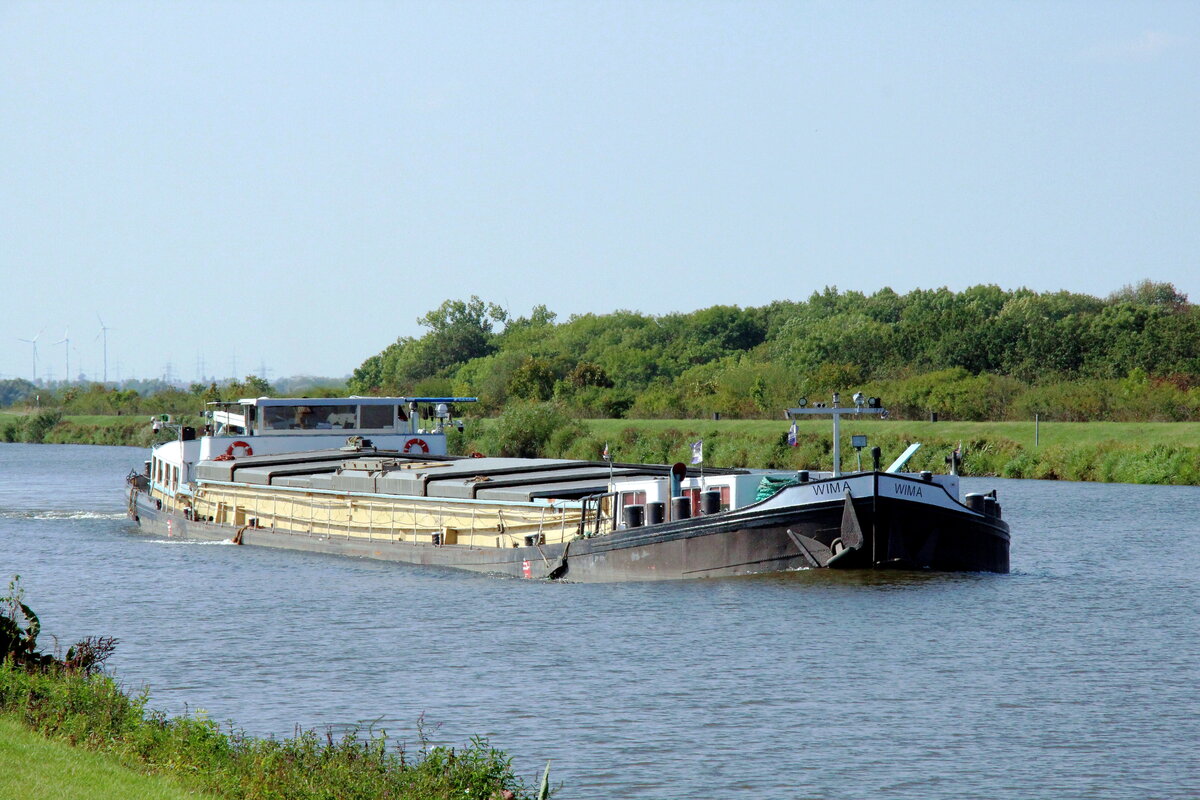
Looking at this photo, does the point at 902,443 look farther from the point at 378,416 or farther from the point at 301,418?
the point at 301,418

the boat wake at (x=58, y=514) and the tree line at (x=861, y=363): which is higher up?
the tree line at (x=861, y=363)

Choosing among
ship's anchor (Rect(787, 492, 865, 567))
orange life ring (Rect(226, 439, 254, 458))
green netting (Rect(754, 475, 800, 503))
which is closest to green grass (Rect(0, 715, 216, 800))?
ship's anchor (Rect(787, 492, 865, 567))

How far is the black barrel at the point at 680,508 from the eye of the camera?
27.5 m

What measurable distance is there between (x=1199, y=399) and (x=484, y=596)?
176 ft

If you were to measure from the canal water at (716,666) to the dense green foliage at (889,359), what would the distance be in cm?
4640

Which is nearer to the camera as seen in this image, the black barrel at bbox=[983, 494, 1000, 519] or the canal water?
the canal water

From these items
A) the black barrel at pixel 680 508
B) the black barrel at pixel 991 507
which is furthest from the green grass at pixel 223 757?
the black barrel at pixel 991 507

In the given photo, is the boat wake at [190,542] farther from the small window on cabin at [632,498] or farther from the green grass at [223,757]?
the green grass at [223,757]

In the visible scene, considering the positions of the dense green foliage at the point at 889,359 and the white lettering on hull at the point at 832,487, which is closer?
the white lettering on hull at the point at 832,487

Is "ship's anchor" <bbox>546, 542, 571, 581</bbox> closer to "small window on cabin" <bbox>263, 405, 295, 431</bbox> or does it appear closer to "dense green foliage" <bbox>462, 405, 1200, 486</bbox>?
"small window on cabin" <bbox>263, 405, 295, 431</bbox>

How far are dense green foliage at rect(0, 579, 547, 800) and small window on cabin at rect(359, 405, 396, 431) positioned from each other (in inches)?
1094

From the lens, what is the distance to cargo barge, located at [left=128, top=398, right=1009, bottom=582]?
26.7 meters

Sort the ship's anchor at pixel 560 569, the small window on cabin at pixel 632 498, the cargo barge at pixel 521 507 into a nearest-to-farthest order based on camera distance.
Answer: the cargo barge at pixel 521 507 → the ship's anchor at pixel 560 569 → the small window on cabin at pixel 632 498

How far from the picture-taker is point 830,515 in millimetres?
26641
